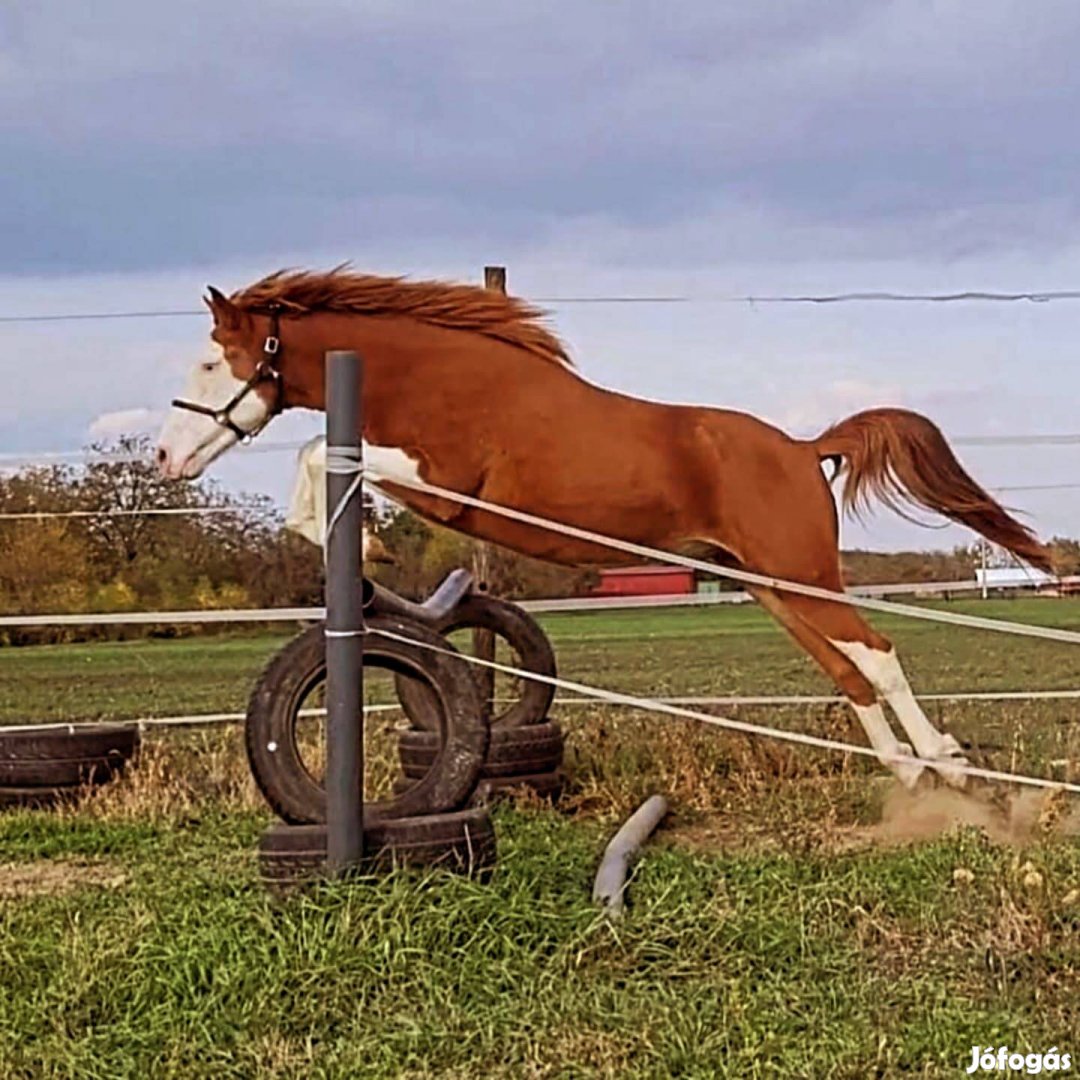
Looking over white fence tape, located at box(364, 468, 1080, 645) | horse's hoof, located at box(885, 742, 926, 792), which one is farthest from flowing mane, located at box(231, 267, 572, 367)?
horse's hoof, located at box(885, 742, 926, 792)

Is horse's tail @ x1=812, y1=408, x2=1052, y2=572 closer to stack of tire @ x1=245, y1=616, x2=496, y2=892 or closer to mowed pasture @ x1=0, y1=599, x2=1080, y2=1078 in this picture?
mowed pasture @ x1=0, y1=599, x2=1080, y2=1078

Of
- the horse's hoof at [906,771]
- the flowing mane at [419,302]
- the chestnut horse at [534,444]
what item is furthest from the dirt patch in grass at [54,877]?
the horse's hoof at [906,771]

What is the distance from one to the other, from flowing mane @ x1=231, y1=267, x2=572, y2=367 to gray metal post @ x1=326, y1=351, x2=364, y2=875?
1.62m

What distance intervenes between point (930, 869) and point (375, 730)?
3.59 m

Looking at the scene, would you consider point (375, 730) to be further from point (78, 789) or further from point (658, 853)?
point (658, 853)

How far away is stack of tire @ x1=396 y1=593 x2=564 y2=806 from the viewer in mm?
5691

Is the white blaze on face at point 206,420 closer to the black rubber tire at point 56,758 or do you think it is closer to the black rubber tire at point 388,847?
the black rubber tire at point 56,758

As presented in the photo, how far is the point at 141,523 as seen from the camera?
838cm

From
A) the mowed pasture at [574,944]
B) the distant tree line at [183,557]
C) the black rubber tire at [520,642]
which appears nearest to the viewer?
the mowed pasture at [574,944]

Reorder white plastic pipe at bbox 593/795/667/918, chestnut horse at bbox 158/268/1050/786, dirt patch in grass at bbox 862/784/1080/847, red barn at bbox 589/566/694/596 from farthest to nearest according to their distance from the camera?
red barn at bbox 589/566/694/596
chestnut horse at bbox 158/268/1050/786
dirt patch in grass at bbox 862/784/1080/847
white plastic pipe at bbox 593/795/667/918

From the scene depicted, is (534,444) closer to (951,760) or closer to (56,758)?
(951,760)

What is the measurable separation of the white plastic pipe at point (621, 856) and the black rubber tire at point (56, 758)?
2427 millimetres

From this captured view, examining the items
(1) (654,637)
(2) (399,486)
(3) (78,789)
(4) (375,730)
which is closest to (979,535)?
(2) (399,486)

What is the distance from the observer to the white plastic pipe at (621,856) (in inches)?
151
